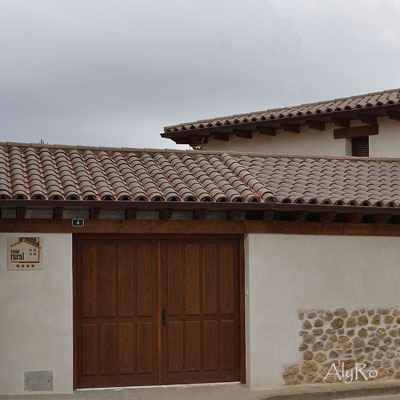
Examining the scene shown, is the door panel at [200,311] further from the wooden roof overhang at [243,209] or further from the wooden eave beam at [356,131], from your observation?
the wooden eave beam at [356,131]

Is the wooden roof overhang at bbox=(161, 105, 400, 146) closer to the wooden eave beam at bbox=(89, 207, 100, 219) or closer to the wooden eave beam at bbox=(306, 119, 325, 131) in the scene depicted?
the wooden eave beam at bbox=(306, 119, 325, 131)

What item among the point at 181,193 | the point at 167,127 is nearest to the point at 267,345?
the point at 181,193

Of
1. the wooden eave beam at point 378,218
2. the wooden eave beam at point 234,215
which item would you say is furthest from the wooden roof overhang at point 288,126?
the wooden eave beam at point 234,215

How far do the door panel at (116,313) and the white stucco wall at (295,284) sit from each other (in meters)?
1.57

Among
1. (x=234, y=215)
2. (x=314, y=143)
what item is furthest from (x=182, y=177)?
(x=314, y=143)

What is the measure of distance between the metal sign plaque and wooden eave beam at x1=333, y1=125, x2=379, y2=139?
9.21 metres

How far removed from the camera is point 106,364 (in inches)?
435

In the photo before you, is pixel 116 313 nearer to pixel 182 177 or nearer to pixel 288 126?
pixel 182 177

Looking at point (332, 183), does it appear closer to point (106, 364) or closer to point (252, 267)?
point (252, 267)

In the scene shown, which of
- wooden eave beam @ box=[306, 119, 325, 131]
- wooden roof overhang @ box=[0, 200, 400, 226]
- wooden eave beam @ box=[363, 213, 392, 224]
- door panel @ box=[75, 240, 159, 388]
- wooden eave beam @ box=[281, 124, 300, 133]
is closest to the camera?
wooden roof overhang @ box=[0, 200, 400, 226]

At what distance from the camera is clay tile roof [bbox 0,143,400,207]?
10625mm

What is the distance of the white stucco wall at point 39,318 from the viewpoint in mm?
10445

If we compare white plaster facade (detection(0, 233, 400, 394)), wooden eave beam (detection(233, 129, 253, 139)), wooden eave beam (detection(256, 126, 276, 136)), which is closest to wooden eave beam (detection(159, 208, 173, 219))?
white plaster facade (detection(0, 233, 400, 394))

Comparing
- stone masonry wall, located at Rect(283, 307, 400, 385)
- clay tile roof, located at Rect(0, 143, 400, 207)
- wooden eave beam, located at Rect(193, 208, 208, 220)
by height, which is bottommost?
stone masonry wall, located at Rect(283, 307, 400, 385)
